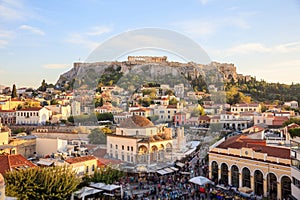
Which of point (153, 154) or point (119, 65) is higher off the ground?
point (119, 65)

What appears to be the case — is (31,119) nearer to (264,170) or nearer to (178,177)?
(178,177)

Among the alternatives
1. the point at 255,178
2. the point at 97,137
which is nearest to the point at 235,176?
the point at 255,178

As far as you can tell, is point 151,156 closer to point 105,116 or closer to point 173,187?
point 173,187

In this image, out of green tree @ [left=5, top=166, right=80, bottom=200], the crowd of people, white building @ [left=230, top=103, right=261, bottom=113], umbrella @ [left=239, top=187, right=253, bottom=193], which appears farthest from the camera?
white building @ [left=230, top=103, right=261, bottom=113]

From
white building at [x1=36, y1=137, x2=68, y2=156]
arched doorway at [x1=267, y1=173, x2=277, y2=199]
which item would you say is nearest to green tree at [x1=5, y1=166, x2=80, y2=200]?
arched doorway at [x1=267, y1=173, x2=277, y2=199]

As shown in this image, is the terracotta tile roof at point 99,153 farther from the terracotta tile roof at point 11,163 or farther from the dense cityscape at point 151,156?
the terracotta tile roof at point 11,163

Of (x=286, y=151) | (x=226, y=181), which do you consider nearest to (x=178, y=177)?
(x=226, y=181)

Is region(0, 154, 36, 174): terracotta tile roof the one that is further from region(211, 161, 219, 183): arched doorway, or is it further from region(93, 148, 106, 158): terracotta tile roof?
region(211, 161, 219, 183): arched doorway
